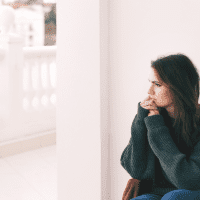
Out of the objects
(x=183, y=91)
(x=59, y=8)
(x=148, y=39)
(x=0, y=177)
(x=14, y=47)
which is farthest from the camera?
(x=14, y=47)

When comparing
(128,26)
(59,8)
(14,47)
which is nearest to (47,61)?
(14,47)

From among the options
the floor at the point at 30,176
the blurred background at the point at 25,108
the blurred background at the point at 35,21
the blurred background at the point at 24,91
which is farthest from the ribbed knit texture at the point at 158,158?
the blurred background at the point at 35,21

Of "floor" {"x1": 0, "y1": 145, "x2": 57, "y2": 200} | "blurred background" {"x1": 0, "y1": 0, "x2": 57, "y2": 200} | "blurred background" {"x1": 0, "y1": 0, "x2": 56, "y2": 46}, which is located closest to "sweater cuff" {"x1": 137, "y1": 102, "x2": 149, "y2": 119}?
"floor" {"x1": 0, "y1": 145, "x2": 57, "y2": 200}

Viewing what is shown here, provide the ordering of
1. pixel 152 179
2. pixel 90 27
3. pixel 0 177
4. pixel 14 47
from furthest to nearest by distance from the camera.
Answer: pixel 14 47 → pixel 0 177 → pixel 90 27 → pixel 152 179

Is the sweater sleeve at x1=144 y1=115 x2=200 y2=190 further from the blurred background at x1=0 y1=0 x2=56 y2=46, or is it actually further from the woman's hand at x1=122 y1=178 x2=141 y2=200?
the blurred background at x1=0 y1=0 x2=56 y2=46

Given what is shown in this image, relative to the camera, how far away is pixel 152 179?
51.2 inches

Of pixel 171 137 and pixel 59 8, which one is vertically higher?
pixel 59 8

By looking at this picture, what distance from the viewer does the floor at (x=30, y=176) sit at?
8.08ft

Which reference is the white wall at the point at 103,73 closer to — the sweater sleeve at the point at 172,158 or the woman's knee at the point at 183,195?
the sweater sleeve at the point at 172,158

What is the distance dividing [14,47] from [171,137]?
242cm

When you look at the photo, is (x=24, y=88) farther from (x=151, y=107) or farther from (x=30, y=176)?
(x=151, y=107)

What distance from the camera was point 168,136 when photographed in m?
1.16

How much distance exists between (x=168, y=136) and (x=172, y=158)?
0.29 feet

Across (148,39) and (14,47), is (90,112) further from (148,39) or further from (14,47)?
(14,47)
